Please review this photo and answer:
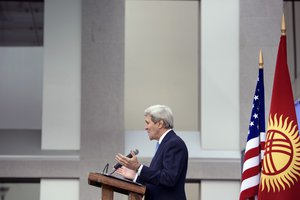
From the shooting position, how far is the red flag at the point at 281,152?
A: 6133 millimetres

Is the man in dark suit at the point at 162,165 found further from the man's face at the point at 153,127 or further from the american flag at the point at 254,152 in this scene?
the american flag at the point at 254,152

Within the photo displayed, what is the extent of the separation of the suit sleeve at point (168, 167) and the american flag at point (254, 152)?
1.30 m

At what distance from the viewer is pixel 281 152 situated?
6.18 m

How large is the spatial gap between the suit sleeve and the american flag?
51.1 inches

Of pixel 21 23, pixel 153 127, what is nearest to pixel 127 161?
pixel 153 127

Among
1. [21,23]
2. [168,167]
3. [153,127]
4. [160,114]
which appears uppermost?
[21,23]

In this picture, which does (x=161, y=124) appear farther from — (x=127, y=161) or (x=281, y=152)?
(x=281, y=152)

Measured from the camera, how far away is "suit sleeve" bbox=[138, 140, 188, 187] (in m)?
5.25

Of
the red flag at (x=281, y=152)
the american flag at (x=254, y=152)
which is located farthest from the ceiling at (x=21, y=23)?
the red flag at (x=281, y=152)

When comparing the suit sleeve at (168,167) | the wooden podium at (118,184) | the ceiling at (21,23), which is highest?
the ceiling at (21,23)

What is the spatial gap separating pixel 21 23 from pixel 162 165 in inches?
260

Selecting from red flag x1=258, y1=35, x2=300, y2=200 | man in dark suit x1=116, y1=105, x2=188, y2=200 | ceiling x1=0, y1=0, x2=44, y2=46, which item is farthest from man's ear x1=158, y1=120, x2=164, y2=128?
ceiling x1=0, y1=0, x2=44, y2=46

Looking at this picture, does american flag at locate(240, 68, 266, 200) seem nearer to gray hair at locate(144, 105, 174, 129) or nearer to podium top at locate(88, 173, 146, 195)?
gray hair at locate(144, 105, 174, 129)

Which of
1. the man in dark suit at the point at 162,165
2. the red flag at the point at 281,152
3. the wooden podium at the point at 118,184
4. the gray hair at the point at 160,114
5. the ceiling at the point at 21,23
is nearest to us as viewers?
the wooden podium at the point at 118,184
